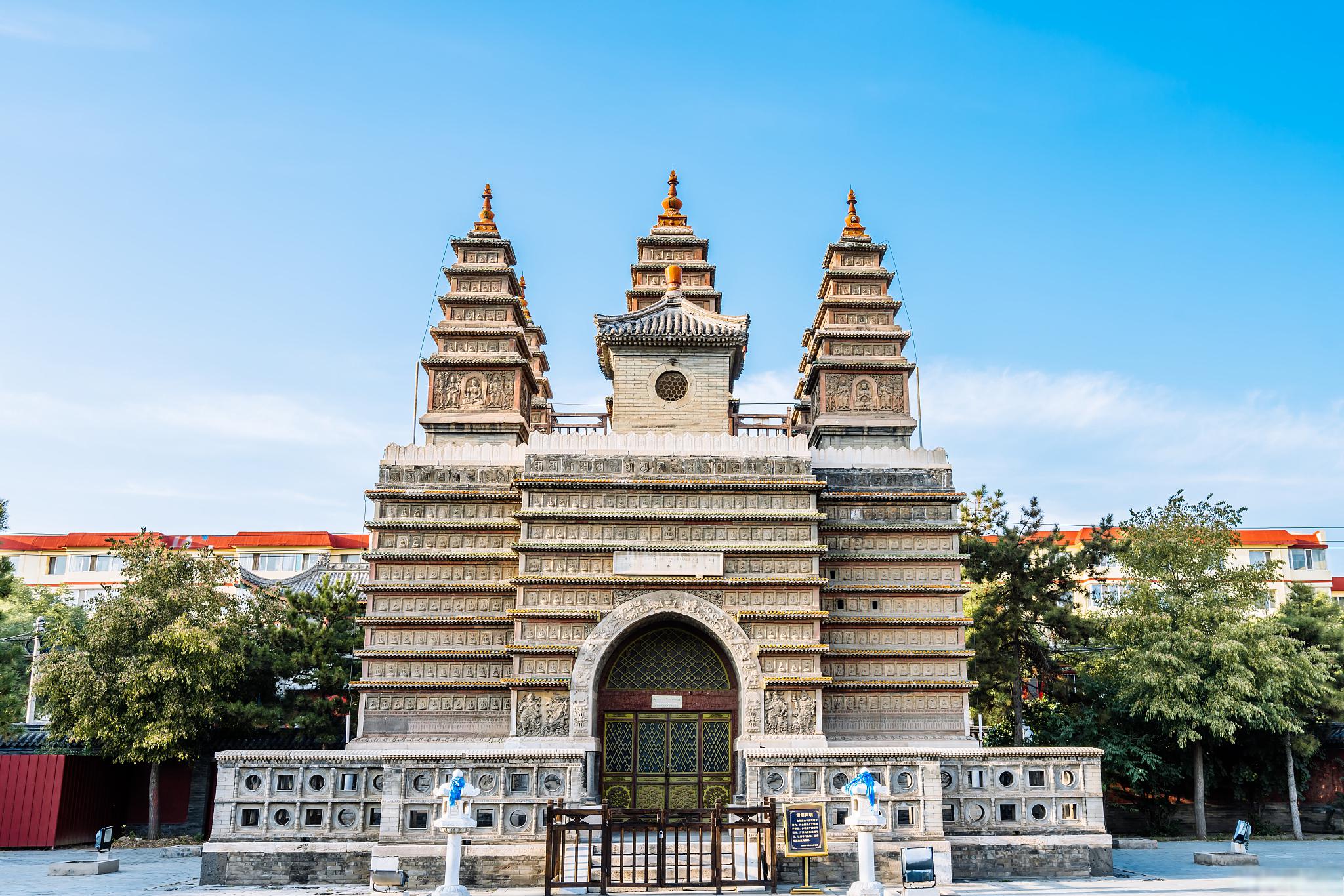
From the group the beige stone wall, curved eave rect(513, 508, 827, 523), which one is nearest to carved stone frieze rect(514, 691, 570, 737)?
curved eave rect(513, 508, 827, 523)

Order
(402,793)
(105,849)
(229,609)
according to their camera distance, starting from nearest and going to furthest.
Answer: (402,793) → (105,849) → (229,609)

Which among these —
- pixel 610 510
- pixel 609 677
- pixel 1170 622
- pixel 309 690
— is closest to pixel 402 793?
pixel 609 677

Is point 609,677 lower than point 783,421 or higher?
lower

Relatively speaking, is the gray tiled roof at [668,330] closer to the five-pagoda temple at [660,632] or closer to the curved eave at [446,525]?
the five-pagoda temple at [660,632]

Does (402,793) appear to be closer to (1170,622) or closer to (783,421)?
(783,421)

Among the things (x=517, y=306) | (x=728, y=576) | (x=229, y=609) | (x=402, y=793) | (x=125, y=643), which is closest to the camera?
(x=402, y=793)

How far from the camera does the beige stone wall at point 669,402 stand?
2530cm

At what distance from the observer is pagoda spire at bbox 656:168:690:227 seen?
3169 centimetres

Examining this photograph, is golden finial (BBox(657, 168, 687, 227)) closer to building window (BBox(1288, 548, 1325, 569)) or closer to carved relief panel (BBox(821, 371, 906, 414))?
carved relief panel (BBox(821, 371, 906, 414))

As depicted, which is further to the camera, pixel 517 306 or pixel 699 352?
pixel 517 306

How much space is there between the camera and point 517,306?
92.4 feet

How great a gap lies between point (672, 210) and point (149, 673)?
1931cm

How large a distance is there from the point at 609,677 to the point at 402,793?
5990mm

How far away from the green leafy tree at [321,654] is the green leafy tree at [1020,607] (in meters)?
17.3
